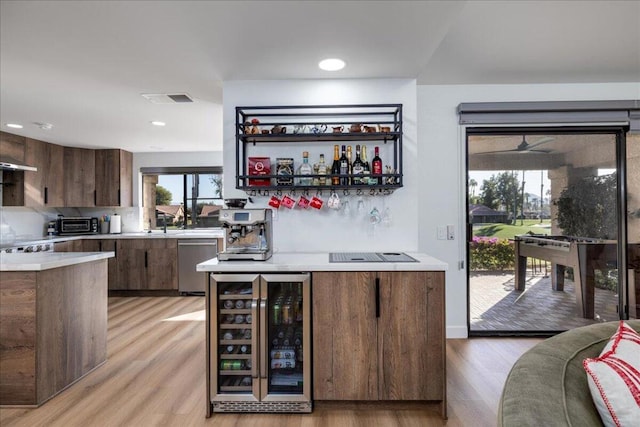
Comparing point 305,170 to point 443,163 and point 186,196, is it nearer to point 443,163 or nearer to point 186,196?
point 443,163

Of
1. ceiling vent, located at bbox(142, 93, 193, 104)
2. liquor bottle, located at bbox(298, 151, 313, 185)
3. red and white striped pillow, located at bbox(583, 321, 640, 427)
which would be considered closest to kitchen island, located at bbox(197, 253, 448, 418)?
liquor bottle, located at bbox(298, 151, 313, 185)

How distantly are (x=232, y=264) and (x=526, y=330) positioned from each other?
2882mm

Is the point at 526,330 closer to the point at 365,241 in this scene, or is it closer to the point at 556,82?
the point at 365,241

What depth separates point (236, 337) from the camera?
6.73 feet

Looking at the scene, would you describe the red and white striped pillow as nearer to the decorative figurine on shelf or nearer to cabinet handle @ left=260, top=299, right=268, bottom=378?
Answer: cabinet handle @ left=260, top=299, right=268, bottom=378

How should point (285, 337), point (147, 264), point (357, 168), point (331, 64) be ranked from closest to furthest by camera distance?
point (285, 337) → point (331, 64) → point (357, 168) → point (147, 264)

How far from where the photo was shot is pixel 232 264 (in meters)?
2.00

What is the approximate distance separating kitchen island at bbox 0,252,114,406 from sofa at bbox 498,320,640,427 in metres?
2.49

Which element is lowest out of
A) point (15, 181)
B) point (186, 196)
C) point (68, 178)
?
point (186, 196)

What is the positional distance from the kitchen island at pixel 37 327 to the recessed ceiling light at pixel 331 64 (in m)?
2.16

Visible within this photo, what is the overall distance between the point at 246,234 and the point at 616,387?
1867 millimetres

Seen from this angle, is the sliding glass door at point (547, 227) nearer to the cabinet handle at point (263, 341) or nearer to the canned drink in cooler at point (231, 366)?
the cabinet handle at point (263, 341)

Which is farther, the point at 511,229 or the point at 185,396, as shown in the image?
the point at 511,229

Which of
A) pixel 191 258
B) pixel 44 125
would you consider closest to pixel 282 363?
pixel 191 258
